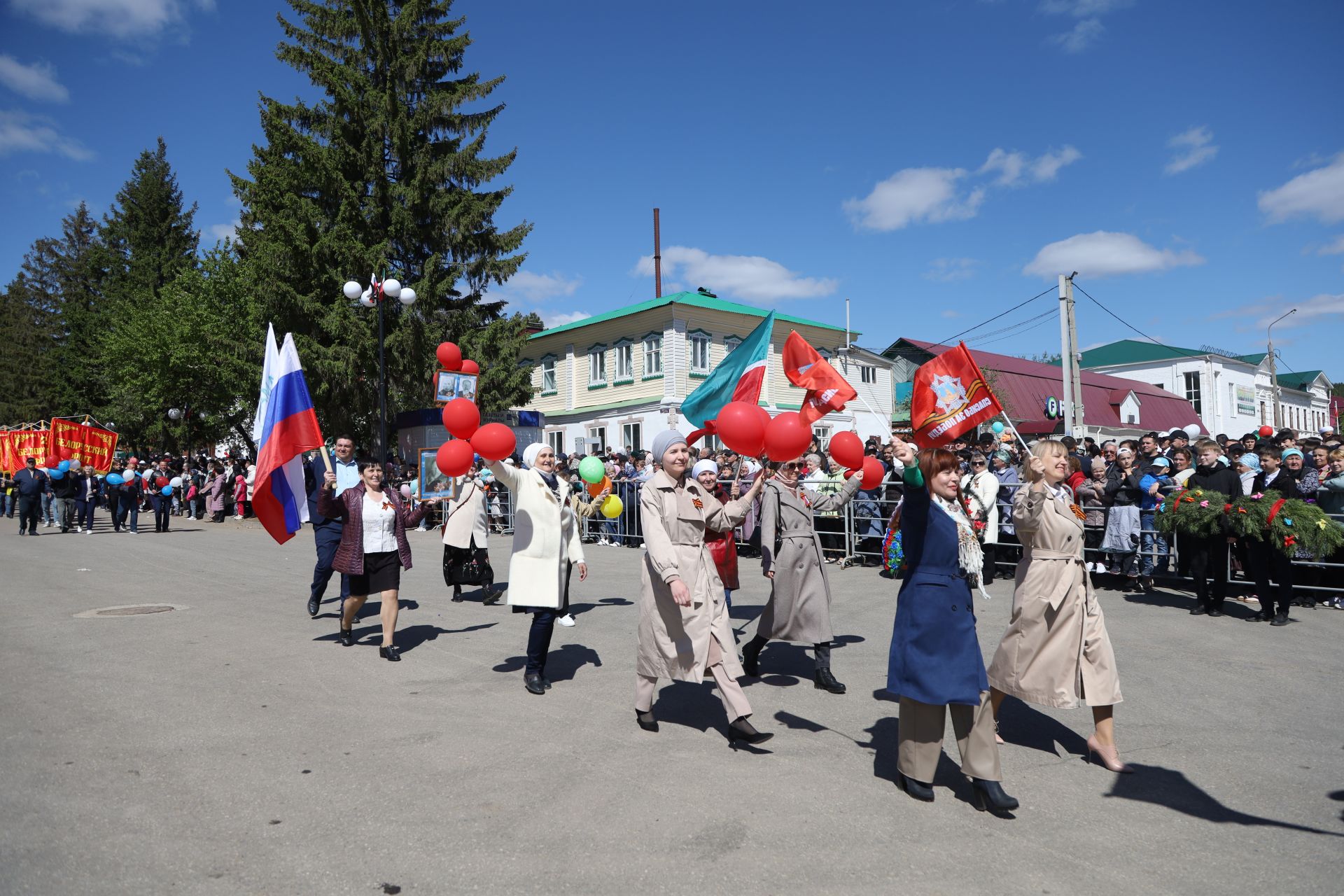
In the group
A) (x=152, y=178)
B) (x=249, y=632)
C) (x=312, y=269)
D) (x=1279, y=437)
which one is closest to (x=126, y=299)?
(x=152, y=178)

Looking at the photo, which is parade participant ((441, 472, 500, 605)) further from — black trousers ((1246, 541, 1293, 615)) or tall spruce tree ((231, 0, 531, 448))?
tall spruce tree ((231, 0, 531, 448))

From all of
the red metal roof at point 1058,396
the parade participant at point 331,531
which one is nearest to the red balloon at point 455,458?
the parade participant at point 331,531

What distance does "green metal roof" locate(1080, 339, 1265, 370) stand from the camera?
210 ft

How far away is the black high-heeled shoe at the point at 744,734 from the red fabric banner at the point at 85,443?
2564 centimetres

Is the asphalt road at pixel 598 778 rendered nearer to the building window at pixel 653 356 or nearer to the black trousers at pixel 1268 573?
the black trousers at pixel 1268 573

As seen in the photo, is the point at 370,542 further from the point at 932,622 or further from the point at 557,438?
the point at 557,438

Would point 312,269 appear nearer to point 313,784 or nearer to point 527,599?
point 527,599

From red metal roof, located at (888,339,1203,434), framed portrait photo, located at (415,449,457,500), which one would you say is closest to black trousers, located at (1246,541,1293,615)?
framed portrait photo, located at (415,449,457,500)

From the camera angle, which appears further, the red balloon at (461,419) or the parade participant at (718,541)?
the red balloon at (461,419)

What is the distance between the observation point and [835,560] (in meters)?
14.1

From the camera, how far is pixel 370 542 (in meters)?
7.51

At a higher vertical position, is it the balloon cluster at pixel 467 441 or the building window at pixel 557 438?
the building window at pixel 557 438

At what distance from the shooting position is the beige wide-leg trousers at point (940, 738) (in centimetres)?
416

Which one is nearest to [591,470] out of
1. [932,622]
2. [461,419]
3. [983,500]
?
[461,419]
